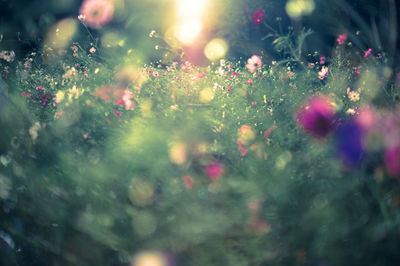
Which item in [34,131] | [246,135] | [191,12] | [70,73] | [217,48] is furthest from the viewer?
[217,48]

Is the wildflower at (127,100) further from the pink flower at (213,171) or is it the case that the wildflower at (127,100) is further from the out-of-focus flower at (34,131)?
the pink flower at (213,171)

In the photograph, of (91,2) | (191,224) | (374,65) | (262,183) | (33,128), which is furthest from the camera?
(374,65)

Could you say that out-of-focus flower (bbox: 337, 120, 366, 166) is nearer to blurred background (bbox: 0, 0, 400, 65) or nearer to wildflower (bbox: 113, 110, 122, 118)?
wildflower (bbox: 113, 110, 122, 118)

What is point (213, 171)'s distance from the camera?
1.72 metres

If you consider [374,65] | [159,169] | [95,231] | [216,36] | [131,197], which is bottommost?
[95,231]

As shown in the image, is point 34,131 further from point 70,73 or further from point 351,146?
point 351,146

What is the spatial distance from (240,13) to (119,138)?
18.4ft

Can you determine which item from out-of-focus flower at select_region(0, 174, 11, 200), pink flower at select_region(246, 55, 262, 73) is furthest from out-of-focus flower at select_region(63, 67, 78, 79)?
pink flower at select_region(246, 55, 262, 73)

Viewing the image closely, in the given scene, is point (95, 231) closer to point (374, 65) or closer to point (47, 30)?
point (374, 65)

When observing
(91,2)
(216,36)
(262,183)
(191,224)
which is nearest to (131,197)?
(191,224)

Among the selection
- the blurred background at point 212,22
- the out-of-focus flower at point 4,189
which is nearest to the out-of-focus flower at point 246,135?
the out-of-focus flower at point 4,189

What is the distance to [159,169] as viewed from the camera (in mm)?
1740

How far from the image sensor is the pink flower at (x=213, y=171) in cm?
171

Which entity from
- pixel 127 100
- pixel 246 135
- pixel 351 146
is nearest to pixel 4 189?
pixel 127 100
